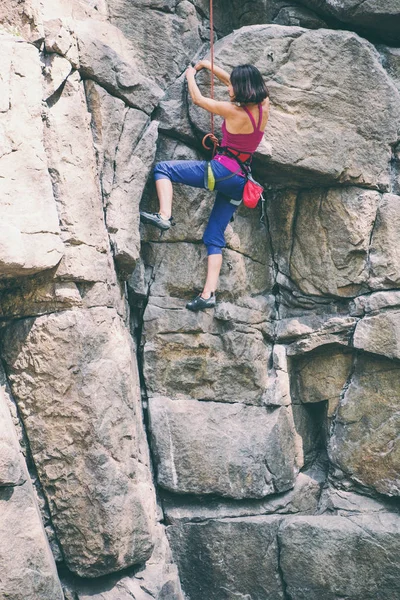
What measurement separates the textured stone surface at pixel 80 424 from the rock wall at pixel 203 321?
17 mm

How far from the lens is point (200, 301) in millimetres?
8867

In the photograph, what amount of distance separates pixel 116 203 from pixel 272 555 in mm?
3662

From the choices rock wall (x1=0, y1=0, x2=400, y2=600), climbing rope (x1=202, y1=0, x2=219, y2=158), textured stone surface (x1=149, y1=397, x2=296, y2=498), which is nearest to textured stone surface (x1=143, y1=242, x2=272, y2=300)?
rock wall (x1=0, y1=0, x2=400, y2=600)

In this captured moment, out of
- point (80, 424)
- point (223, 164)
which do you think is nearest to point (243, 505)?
point (80, 424)

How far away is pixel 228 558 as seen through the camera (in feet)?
29.3

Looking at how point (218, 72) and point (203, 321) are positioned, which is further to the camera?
point (203, 321)

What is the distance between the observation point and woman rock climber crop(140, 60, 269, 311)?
8203 mm

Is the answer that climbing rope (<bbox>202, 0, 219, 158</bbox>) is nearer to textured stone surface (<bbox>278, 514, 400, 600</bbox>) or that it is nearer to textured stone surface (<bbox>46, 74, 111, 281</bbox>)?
textured stone surface (<bbox>46, 74, 111, 281</bbox>)

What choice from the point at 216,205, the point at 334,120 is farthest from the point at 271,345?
the point at 334,120

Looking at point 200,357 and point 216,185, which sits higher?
point 216,185

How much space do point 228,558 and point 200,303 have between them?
244 cm

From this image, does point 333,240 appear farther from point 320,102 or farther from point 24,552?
point 24,552

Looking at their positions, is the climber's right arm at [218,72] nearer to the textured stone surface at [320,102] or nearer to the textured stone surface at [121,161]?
the textured stone surface at [320,102]

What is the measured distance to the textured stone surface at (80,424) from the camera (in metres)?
7.64
